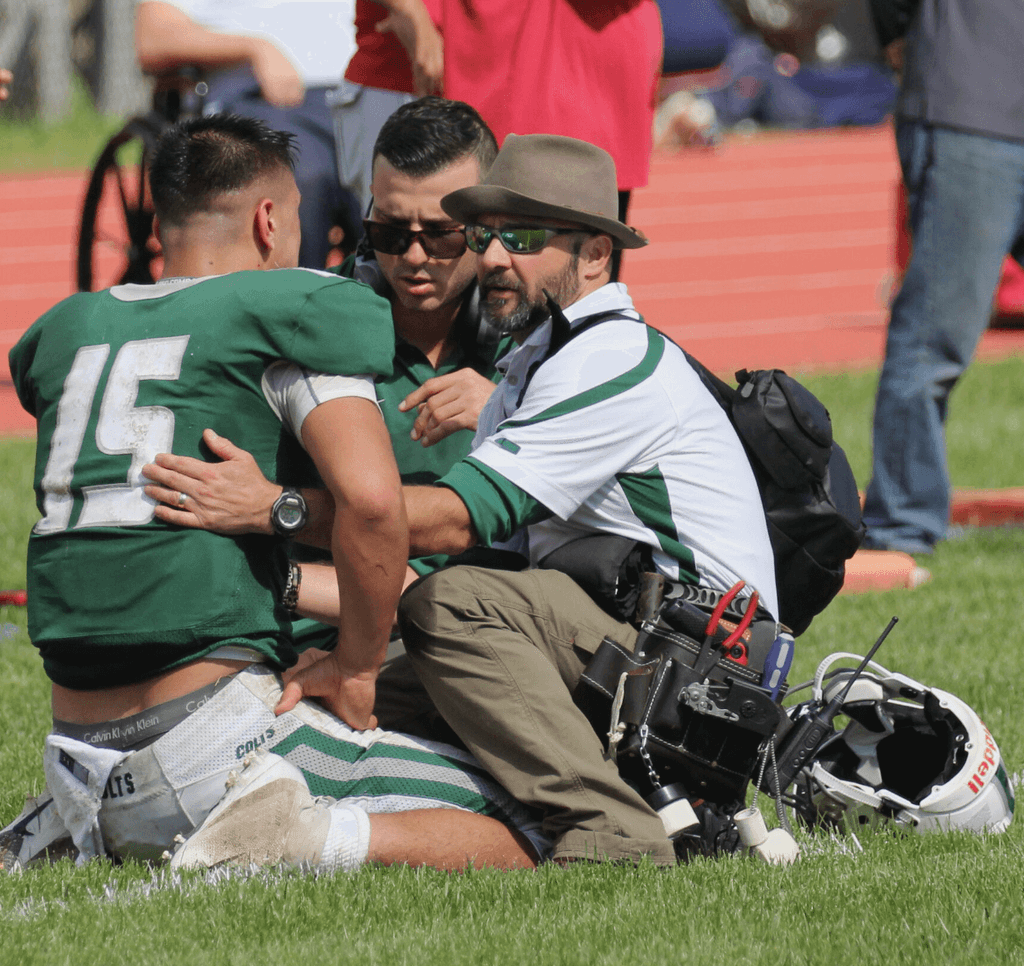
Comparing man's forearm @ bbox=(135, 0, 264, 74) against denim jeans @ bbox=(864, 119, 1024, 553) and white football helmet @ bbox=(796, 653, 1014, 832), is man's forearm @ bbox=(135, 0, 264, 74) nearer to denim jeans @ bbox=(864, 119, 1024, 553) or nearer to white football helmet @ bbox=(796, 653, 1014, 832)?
denim jeans @ bbox=(864, 119, 1024, 553)

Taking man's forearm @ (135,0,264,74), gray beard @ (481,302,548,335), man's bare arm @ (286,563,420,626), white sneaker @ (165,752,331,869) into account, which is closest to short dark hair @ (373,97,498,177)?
gray beard @ (481,302,548,335)

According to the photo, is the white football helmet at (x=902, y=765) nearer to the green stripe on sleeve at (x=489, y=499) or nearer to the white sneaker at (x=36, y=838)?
the green stripe on sleeve at (x=489, y=499)

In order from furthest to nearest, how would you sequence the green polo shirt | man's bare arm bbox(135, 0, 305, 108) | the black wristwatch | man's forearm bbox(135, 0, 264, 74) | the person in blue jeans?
man's forearm bbox(135, 0, 264, 74) < man's bare arm bbox(135, 0, 305, 108) < the person in blue jeans < the green polo shirt < the black wristwatch

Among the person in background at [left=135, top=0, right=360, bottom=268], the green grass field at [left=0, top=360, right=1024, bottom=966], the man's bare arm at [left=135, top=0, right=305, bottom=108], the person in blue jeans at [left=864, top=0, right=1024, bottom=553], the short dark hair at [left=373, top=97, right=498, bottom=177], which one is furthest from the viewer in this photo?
the man's bare arm at [left=135, top=0, right=305, bottom=108]

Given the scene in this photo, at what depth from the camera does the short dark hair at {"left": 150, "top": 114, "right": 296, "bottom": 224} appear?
3.53 meters

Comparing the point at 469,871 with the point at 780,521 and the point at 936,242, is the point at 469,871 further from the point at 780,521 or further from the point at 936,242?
the point at 936,242

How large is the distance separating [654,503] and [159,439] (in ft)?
3.43

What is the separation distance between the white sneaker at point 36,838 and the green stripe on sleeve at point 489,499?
107cm

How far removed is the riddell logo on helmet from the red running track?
21.8ft

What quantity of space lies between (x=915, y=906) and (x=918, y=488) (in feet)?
11.5

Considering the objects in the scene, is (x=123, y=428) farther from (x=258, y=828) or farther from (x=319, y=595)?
(x=258, y=828)

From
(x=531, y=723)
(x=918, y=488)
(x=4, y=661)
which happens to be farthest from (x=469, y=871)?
(x=918, y=488)

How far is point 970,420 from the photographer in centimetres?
895

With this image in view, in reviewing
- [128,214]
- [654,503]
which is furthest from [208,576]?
[128,214]
